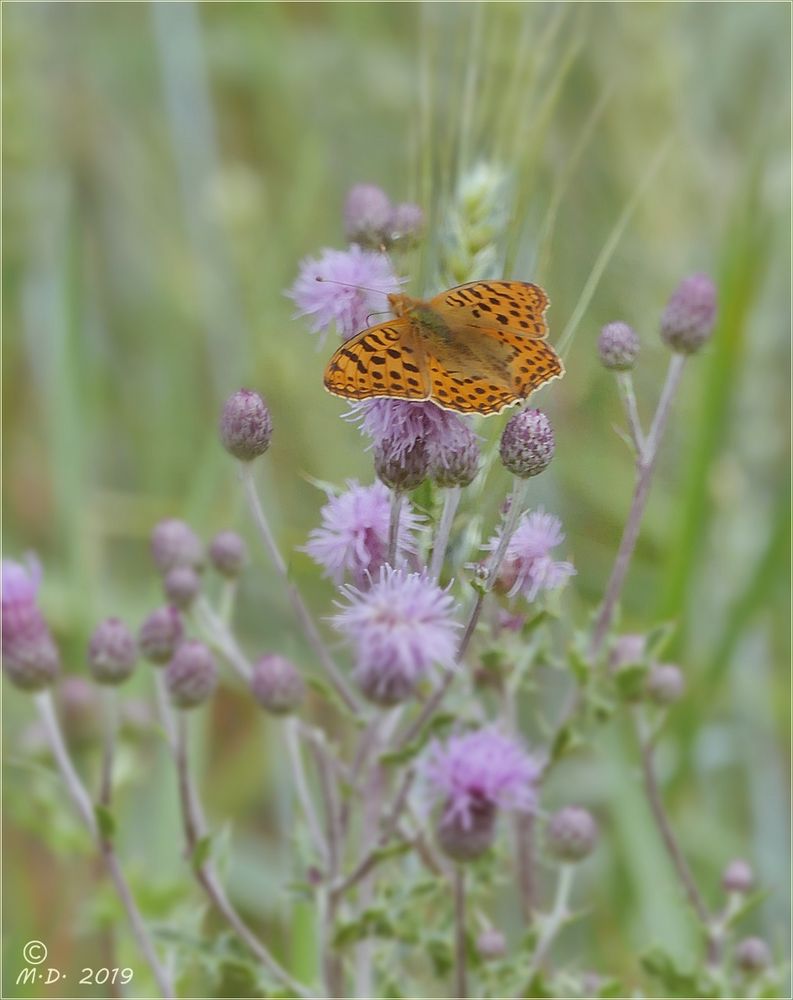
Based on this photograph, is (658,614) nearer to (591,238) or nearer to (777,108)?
(591,238)

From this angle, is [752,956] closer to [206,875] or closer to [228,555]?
[206,875]

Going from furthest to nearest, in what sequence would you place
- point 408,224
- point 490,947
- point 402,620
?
point 490,947
point 408,224
point 402,620

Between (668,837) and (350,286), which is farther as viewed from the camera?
(668,837)

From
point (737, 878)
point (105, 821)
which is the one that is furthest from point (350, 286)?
point (737, 878)

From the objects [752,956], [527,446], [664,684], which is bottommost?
[752,956]

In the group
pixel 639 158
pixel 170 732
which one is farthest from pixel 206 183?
pixel 170 732

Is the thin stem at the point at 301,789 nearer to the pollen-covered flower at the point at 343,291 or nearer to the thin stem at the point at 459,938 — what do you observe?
the thin stem at the point at 459,938

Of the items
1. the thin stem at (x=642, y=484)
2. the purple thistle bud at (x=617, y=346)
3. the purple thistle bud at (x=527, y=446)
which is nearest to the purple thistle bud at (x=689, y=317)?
the thin stem at (x=642, y=484)
